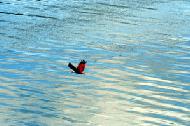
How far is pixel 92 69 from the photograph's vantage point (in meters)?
27.4

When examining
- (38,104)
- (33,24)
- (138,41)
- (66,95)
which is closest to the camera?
(38,104)

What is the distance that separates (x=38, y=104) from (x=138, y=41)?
18.5 metres

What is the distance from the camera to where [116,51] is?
3288cm

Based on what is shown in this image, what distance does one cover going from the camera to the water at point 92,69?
1970 cm

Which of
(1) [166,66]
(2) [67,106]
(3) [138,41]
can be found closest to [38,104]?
(2) [67,106]

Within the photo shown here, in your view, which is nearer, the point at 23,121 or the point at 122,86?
the point at 23,121

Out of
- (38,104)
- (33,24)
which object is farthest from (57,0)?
(38,104)

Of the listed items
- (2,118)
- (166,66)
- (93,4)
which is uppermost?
(93,4)

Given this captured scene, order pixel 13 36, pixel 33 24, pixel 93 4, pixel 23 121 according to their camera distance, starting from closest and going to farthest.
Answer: pixel 23 121
pixel 13 36
pixel 33 24
pixel 93 4

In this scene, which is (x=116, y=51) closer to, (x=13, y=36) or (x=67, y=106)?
(x=13, y=36)

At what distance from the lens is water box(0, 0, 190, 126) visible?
64.6 ft

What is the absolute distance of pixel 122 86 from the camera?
24281mm

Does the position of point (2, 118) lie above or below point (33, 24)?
below

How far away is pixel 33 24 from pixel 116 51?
→ 10.7m
